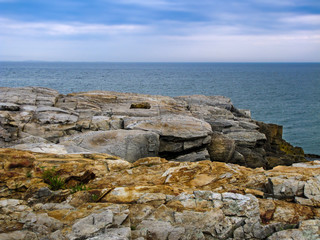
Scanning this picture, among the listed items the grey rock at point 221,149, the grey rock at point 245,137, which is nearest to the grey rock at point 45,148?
the grey rock at point 221,149

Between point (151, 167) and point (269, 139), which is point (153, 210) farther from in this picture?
point (269, 139)

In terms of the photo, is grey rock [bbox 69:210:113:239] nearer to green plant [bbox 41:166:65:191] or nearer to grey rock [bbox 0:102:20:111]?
green plant [bbox 41:166:65:191]

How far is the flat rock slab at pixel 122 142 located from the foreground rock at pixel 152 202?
5521 mm

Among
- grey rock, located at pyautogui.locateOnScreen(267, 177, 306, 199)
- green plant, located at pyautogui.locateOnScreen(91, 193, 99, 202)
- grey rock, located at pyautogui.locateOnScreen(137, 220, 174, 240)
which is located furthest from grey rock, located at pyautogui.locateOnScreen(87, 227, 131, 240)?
grey rock, located at pyautogui.locateOnScreen(267, 177, 306, 199)

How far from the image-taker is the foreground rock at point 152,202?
27.5ft

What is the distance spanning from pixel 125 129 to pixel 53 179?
10.8m

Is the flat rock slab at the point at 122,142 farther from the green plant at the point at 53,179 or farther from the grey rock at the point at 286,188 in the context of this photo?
the grey rock at the point at 286,188

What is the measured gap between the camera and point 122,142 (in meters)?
19.4

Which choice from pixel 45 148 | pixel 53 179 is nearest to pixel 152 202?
pixel 53 179

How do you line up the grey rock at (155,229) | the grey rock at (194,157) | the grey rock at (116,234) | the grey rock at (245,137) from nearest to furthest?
1. the grey rock at (116,234)
2. the grey rock at (155,229)
3. the grey rock at (194,157)
4. the grey rock at (245,137)

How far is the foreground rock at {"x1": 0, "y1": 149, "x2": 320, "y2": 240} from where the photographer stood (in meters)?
8.38

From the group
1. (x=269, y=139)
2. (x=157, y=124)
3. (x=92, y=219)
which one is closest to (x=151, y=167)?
(x=92, y=219)

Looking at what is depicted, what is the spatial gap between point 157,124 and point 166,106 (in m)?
7.65

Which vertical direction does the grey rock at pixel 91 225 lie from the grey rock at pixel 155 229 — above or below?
above
